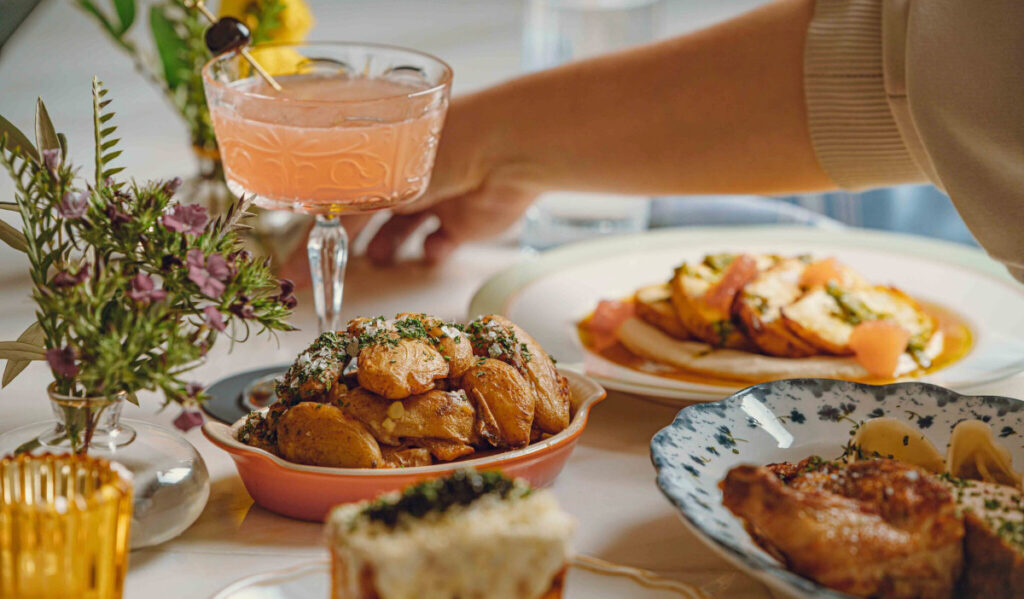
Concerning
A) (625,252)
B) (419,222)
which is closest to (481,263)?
(419,222)

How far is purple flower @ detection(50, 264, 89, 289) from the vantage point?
2.63 ft

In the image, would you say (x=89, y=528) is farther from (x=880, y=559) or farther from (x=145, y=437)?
(x=880, y=559)

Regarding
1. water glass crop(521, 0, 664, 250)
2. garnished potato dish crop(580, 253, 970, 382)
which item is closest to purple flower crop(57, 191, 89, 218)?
garnished potato dish crop(580, 253, 970, 382)

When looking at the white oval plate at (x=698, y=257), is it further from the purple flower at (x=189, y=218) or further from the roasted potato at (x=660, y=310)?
the purple flower at (x=189, y=218)

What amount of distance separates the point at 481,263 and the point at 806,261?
0.60 metres

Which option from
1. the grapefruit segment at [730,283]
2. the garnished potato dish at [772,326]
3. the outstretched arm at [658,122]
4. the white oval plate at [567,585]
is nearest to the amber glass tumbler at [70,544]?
the white oval plate at [567,585]

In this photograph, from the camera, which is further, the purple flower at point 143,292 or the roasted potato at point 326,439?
the roasted potato at point 326,439

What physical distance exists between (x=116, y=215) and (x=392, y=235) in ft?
3.59

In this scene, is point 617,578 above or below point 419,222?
above

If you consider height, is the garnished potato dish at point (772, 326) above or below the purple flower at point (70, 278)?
below

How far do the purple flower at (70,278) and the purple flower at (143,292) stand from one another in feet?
0.12

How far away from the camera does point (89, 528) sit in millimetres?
714

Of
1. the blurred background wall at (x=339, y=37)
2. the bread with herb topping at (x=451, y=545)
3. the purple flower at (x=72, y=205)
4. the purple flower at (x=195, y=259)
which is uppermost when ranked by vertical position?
the purple flower at (x=72, y=205)

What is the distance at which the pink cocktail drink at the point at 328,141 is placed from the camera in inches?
44.5
